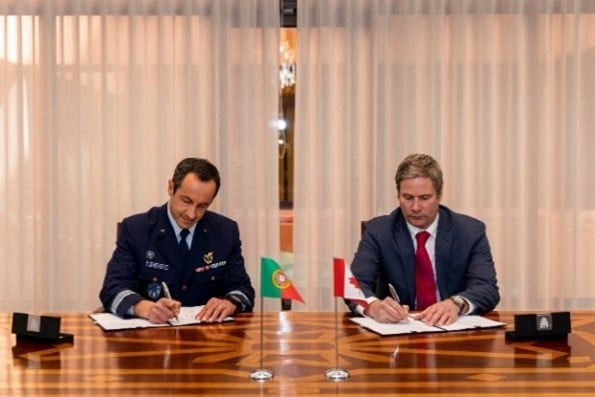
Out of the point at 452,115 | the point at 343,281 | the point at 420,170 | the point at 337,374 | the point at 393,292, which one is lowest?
the point at 337,374

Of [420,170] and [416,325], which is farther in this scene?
[420,170]


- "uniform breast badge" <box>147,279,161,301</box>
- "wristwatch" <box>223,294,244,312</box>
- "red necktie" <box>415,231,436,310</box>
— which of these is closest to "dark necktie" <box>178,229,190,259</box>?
"uniform breast badge" <box>147,279,161,301</box>

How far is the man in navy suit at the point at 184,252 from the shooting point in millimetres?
3471

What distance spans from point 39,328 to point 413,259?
1498 millimetres

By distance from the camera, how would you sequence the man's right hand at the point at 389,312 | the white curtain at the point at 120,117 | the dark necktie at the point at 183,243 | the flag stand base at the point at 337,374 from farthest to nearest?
1. the white curtain at the point at 120,117
2. the dark necktie at the point at 183,243
3. the man's right hand at the point at 389,312
4. the flag stand base at the point at 337,374

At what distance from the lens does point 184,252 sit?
3.58 m

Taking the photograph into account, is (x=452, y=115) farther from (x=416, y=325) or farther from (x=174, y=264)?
(x=416, y=325)

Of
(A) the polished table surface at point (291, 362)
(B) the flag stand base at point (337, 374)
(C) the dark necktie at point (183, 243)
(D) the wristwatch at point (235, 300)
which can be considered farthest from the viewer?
(C) the dark necktie at point (183, 243)

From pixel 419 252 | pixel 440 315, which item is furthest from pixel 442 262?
pixel 440 315

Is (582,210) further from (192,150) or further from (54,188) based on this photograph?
(54,188)

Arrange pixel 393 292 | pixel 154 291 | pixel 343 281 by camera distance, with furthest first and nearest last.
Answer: pixel 154 291 < pixel 393 292 < pixel 343 281

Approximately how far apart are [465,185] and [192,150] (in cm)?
169

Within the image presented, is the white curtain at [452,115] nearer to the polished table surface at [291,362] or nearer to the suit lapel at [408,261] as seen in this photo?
the suit lapel at [408,261]

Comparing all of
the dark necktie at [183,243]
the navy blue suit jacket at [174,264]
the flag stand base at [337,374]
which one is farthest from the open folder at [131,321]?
the flag stand base at [337,374]
